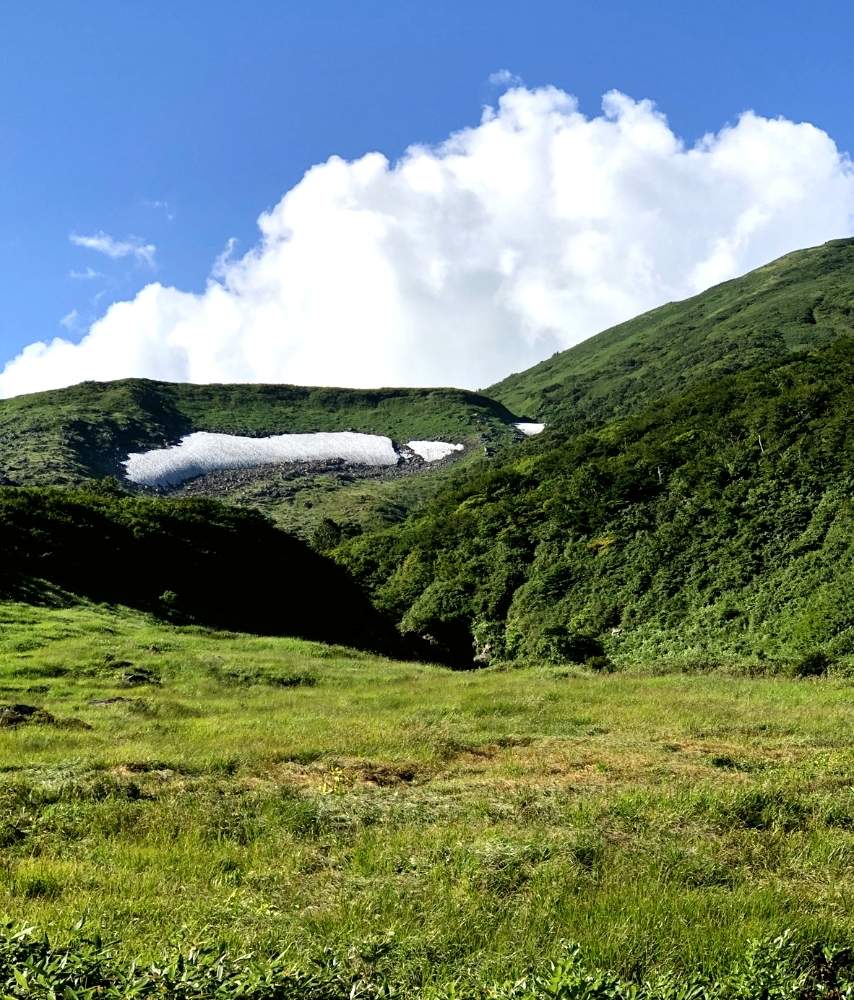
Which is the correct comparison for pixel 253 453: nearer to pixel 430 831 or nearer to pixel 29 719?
pixel 29 719

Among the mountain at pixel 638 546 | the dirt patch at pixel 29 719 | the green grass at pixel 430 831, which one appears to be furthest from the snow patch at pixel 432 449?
the dirt patch at pixel 29 719

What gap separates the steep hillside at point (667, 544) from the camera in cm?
3778

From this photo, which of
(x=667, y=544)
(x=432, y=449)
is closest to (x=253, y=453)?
(x=432, y=449)

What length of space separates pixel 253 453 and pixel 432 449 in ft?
151

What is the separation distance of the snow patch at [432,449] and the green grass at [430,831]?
152 meters

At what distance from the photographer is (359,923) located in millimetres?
6781

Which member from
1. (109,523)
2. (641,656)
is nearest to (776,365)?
(641,656)

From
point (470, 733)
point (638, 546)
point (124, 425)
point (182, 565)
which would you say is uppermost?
point (124, 425)

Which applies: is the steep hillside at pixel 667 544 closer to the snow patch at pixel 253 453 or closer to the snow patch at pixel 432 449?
the snow patch at pixel 253 453

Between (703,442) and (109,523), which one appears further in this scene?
(703,442)

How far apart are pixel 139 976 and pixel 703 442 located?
55.1 meters

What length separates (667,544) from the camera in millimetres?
46594

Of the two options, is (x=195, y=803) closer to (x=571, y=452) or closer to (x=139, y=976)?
(x=139, y=976)

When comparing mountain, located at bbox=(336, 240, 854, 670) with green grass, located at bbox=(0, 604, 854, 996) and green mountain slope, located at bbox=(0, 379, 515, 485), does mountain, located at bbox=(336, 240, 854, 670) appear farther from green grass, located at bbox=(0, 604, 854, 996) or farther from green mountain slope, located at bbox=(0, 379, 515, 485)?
green mountain slope, located at bbox=(0, 379, 515, 485)
